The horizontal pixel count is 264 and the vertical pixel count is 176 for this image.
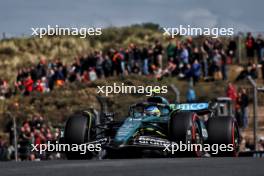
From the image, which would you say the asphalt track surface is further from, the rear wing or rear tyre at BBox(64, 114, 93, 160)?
the rear wing

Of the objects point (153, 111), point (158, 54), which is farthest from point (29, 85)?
point (153, 111)

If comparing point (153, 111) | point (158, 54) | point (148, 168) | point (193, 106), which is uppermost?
point (158, 54)

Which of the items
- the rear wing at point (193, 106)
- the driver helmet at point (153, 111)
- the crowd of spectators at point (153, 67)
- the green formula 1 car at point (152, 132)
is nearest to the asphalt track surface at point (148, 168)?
the green formula 1 car at point (152, 132)

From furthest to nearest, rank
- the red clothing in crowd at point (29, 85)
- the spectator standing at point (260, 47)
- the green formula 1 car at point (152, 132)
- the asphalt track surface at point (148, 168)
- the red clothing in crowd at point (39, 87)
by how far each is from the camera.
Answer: the red clothing in crowd at point (29, 85)
the red clothing in crowd at point (39, 87)
the spectator standing at point (260, 47)
the green formula 1 car at point (152, 132)
the asphalt track surface at point (148, 168)

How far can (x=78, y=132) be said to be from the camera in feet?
58.4

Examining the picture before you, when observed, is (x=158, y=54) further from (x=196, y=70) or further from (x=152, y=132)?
(x=152, y=132)

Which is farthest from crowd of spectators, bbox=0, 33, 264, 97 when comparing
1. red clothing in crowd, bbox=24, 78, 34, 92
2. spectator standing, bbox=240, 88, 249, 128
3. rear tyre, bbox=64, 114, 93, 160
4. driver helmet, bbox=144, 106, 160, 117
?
rear tyre, bbox=64, 114, 93, 160

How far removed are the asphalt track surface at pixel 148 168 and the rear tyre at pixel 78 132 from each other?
3702 mm

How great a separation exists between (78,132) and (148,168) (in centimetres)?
527

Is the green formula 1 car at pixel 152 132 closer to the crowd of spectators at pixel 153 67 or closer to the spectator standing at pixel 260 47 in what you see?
the crowd of spectators at pixel 153 67

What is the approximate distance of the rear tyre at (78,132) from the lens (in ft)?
58.3

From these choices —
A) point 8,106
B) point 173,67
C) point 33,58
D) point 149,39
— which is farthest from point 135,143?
point 149,39

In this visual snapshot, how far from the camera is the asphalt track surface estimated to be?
11.9m

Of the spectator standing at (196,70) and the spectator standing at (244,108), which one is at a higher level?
the spectator standing at (196,70)
